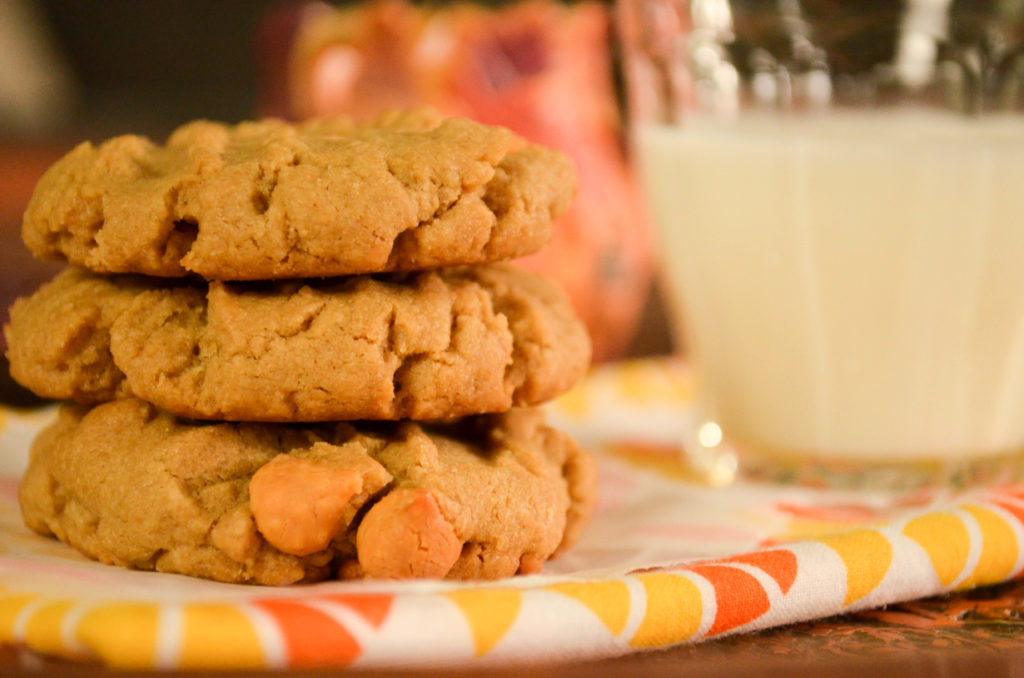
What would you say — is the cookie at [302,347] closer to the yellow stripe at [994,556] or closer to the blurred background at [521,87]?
the yellow stripe at [994,556]

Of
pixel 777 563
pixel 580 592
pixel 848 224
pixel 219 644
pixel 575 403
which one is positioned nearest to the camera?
pixel 219 644

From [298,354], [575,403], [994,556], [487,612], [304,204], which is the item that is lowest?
[575,403]

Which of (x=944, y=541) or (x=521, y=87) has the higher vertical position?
(x=521, y=87)

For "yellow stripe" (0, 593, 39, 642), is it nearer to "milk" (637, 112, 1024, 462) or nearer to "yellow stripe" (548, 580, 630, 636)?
"yellow stripe" (548, 580, 630, 636)

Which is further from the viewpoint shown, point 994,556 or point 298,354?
point 994,556

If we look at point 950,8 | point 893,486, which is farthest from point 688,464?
point 950,8

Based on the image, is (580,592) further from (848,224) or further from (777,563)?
(848,224)

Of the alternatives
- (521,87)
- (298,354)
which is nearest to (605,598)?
(298,354)

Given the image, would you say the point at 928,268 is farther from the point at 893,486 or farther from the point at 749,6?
the point at 749,6

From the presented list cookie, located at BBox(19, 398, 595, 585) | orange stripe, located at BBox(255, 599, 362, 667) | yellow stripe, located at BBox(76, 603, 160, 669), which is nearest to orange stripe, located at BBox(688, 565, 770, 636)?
cookie, located at BBox(19, 398, 595, 585)
